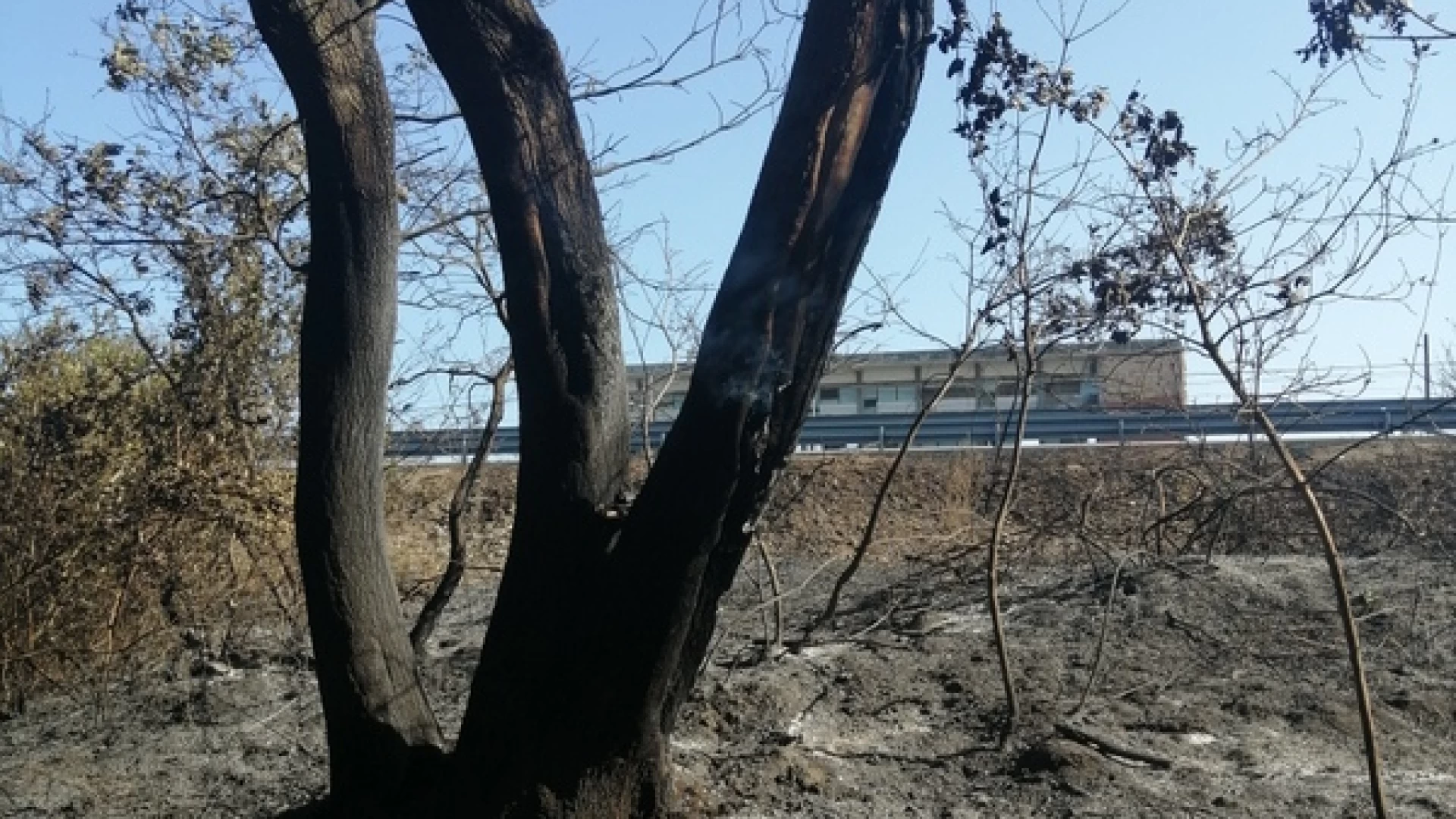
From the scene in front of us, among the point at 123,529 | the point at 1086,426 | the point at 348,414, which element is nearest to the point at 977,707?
the point at 348,414

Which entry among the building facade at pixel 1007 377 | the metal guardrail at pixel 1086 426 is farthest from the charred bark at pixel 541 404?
the building facade at pixel 1007 377

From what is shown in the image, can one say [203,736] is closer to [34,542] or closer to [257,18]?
[34,542]

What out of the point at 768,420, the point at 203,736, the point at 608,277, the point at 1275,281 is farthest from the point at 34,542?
the point at 1275,281

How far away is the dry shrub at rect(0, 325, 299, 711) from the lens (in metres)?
10.2

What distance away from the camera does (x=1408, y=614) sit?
378 inches

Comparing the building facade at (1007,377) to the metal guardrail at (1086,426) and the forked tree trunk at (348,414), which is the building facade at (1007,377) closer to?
the metal guardrail at (1086,426)

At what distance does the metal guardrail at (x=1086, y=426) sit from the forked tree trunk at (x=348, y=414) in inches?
71.8

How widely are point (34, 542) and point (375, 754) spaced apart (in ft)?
14.9

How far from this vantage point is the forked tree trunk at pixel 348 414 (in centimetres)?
665

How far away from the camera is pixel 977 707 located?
8.55m

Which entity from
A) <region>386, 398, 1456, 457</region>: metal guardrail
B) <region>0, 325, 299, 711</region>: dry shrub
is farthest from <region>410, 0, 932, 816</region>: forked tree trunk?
<region>0, 325, 299, 711</region>: dry shrub

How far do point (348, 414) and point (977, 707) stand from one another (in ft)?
11.6

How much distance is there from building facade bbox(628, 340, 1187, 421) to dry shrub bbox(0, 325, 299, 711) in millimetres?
2602

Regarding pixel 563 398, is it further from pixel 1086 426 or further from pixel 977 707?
pixel 1086 426
